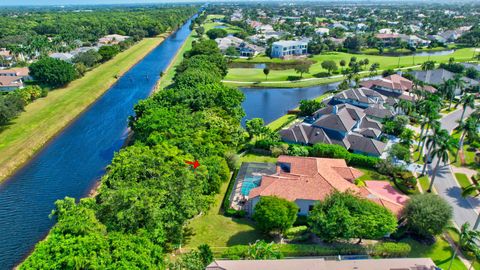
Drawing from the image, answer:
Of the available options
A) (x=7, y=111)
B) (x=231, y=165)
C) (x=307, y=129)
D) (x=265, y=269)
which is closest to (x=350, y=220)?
(x=265, y=269)

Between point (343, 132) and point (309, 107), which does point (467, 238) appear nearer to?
point (343, 132)

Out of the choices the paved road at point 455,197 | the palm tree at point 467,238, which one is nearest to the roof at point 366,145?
the paved road at point 455,197

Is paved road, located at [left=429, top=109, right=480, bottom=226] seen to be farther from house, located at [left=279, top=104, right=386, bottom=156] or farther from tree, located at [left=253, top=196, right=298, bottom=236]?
tree, located at [left=253, top=196, right=298, bottom=236]

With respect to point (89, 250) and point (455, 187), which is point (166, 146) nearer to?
point (89, 250)

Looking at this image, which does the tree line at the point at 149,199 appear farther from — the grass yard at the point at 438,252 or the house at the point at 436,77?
the house at the point at 436,77

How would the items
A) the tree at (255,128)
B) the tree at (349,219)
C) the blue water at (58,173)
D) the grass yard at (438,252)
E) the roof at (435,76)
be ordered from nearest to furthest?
the tree at (349,219) → the grass yard at (438,252) → the blue water at (58,173) → the tree at (255,128) → the roof at (435,76)

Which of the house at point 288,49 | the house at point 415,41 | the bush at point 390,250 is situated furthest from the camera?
the house at point 415,41
